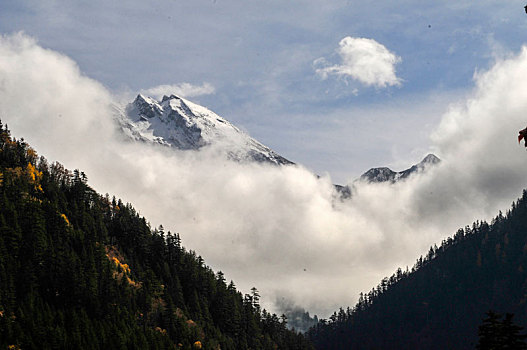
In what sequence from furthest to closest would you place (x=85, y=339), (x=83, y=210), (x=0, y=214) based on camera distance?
(x=83, y=210), (x=0, y=214), (x=85, y=339)

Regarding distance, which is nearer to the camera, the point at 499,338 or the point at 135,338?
the point at 499,338

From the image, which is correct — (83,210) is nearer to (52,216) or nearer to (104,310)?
(52,216)

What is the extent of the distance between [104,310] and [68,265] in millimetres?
17680

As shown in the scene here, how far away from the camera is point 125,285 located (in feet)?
541

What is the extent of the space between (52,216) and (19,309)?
5643cm

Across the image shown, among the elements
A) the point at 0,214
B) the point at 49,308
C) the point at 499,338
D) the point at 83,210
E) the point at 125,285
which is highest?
the point at 83,210

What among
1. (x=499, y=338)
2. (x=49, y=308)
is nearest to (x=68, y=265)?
(x=49, y=308)

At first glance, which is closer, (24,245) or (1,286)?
(1,286)

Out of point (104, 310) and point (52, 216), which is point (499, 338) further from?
point (52, 216)

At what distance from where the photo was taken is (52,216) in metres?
177

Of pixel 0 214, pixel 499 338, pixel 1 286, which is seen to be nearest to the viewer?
pixel 499 338

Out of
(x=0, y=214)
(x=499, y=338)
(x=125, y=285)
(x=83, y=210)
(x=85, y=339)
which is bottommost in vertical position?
(x=499, y=338)

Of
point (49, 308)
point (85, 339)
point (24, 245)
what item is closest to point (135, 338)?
point (85, 339)

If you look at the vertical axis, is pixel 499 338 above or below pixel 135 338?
below
